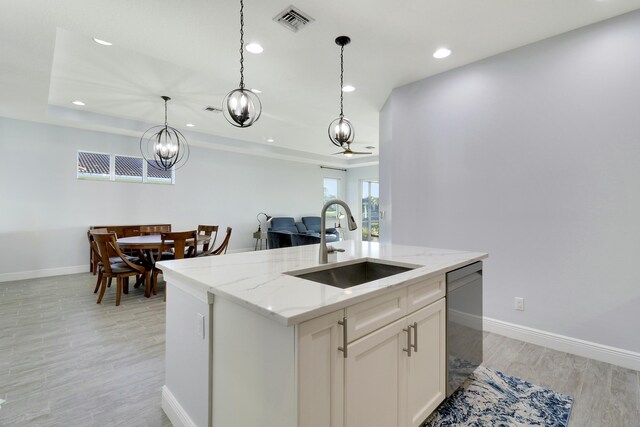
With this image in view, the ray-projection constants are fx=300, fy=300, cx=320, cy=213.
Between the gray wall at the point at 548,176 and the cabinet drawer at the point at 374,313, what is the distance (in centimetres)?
206

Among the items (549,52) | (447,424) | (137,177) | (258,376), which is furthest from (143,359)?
(137,177)

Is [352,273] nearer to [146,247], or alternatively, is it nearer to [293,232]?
[146,247]

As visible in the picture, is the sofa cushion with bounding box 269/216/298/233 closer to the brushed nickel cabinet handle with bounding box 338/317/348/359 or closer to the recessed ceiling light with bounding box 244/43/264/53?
the recessed ceiling light with bounding box 244/43/264/53

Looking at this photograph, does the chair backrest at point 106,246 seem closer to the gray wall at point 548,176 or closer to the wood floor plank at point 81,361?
the wood floor plank at point 81,361

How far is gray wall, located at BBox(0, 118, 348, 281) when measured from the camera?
16.2ft

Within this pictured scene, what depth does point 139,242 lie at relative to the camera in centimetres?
403

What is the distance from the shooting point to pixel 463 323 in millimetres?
1928

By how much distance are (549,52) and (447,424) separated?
312 cm

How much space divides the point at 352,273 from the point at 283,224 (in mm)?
6432

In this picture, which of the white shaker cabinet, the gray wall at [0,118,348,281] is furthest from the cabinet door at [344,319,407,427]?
the gray wall at [0,118,348,281]

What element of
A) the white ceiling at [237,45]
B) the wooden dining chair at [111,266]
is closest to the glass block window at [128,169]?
the white ceiling at [237,45]

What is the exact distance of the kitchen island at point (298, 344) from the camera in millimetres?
1020

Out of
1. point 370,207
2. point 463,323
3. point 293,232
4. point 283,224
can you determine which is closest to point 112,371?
point 463,323

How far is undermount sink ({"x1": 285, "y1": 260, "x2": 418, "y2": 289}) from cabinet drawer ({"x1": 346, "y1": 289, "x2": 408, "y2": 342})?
430 millimetres
